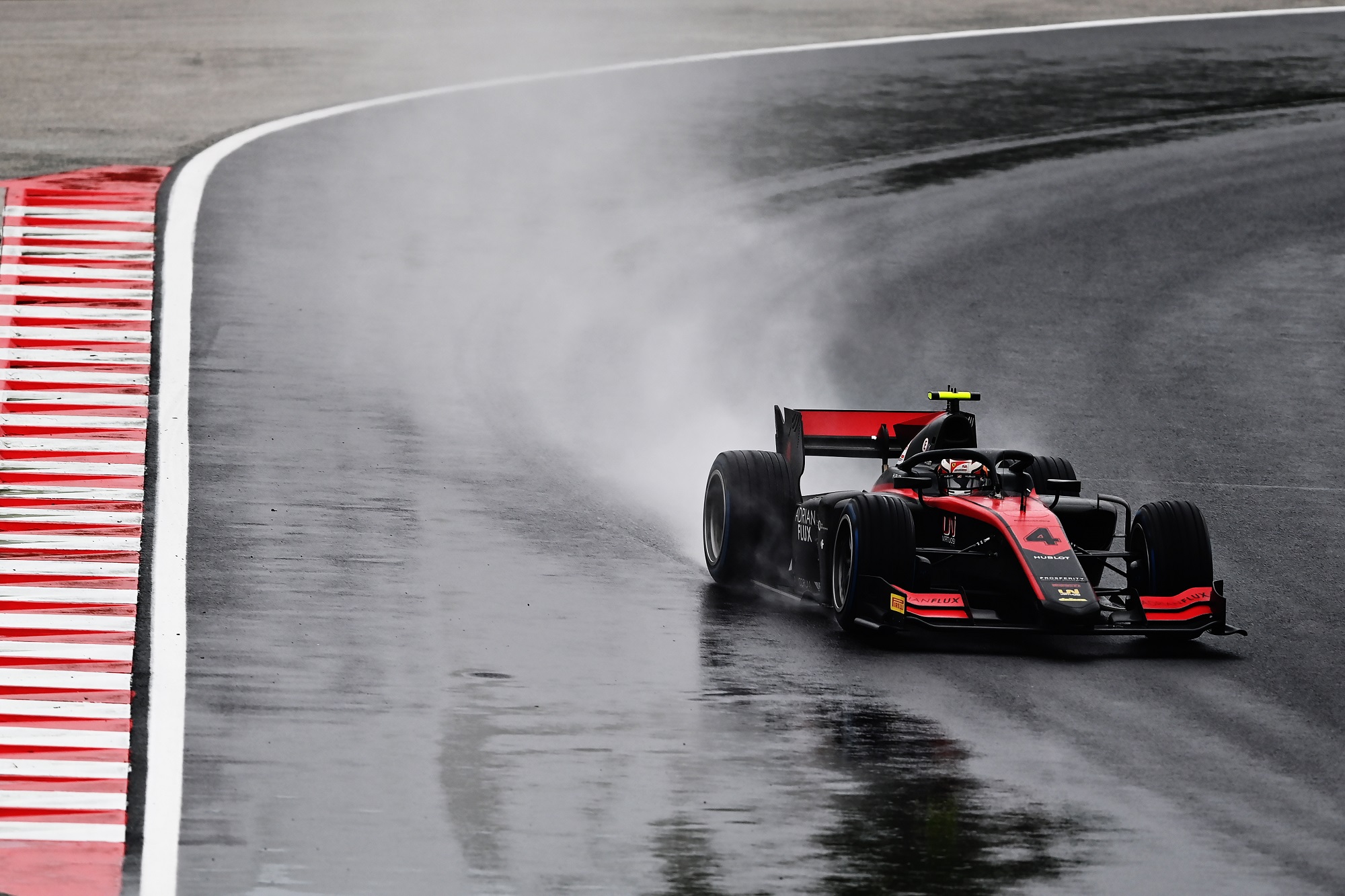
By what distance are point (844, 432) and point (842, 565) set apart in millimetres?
2152

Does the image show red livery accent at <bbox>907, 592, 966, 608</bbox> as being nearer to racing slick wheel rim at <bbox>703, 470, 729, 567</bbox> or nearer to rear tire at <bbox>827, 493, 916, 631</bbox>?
rear tire at <bbox>827, 493, 916, 631</bbox>

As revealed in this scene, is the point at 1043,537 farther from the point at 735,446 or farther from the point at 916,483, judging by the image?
the point at 735,446

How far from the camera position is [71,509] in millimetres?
14742

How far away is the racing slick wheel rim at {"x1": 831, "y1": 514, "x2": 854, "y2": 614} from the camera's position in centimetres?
1223

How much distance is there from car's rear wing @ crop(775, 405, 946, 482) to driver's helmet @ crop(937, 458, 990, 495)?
94cm

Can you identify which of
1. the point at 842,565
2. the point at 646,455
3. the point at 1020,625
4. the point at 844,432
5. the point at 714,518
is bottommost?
the point at 1020,625

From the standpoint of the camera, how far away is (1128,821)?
9266 millimetres

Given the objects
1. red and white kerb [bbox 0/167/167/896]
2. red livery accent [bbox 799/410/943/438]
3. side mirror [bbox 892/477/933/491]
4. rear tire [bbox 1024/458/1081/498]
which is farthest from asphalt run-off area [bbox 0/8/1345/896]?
rear tire [bbox 1024/458/1081/498]

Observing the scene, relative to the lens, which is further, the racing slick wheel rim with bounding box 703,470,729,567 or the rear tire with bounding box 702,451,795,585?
the racing slick wheel rim with bounding box 703,470,729,567

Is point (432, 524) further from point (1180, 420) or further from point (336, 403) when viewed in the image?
point (1180, 420)

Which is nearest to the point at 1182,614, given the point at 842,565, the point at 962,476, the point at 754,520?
the point at 962,476

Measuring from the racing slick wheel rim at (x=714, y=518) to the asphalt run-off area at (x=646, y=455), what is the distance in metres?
0.37

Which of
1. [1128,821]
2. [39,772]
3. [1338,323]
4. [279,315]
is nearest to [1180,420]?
[1338,323]

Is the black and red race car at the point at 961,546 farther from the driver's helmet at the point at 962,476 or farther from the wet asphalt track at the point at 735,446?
the wet asphalt track at the point at 735,446
